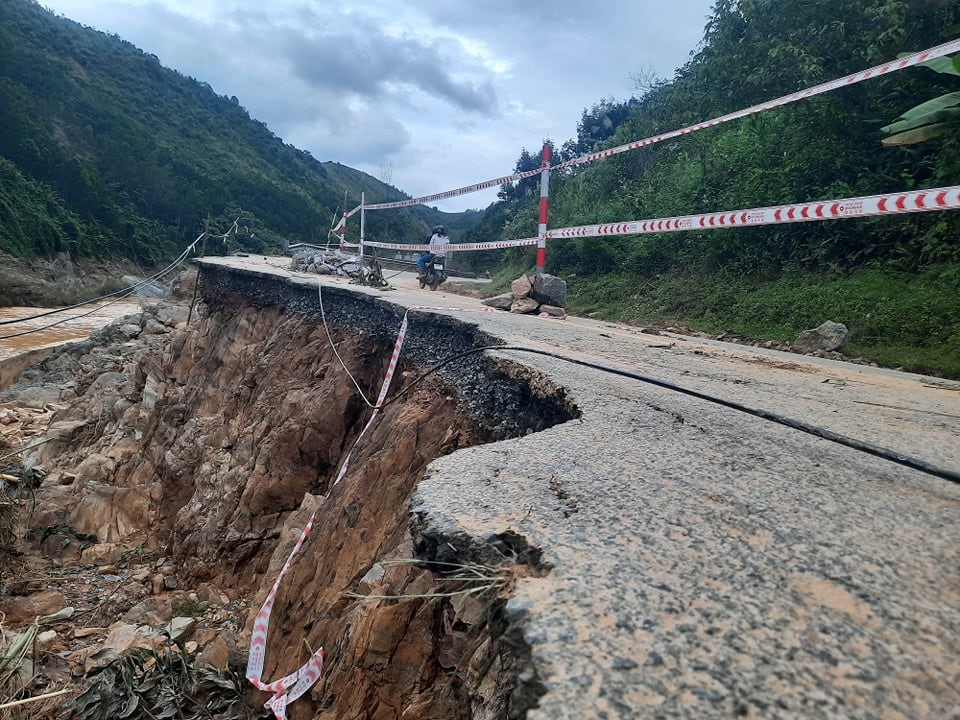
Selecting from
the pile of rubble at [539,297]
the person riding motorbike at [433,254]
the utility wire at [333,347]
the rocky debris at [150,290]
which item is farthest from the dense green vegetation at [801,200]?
the rocky debris at [150,290]

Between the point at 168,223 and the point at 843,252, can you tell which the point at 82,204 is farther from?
the point at 843,252

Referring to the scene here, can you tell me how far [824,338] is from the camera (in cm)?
601

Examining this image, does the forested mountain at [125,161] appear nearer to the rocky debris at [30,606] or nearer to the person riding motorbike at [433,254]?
the person riding motorbike at [433,254]

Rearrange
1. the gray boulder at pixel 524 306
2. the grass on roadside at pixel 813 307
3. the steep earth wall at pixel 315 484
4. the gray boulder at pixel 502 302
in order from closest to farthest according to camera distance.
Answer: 1. the steep earth wall at pixel 315 484
2. the grass on roadside at pixel 813 307
3. the gray boulder at pixel 524 306
4. the gray boulder at pixel 502 302

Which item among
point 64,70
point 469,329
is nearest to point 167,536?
point 469,329

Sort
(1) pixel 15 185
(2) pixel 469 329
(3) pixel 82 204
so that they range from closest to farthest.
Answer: (2) pixel 469 329 < (1) pixel 15 185 < (3) pixel 82 204

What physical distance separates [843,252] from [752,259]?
1182 millimetres

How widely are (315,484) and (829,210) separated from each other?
546 cm

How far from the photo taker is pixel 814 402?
131 inches

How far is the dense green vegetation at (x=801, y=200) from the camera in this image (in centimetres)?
648

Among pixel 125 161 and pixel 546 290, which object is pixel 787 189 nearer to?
pixel 546 290

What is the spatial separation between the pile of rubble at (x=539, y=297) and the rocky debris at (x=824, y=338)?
267 cm

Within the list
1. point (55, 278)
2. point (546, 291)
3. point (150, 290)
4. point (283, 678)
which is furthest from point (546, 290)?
point (55, 278)

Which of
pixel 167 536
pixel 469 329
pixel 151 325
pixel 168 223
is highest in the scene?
pixel 168 223
